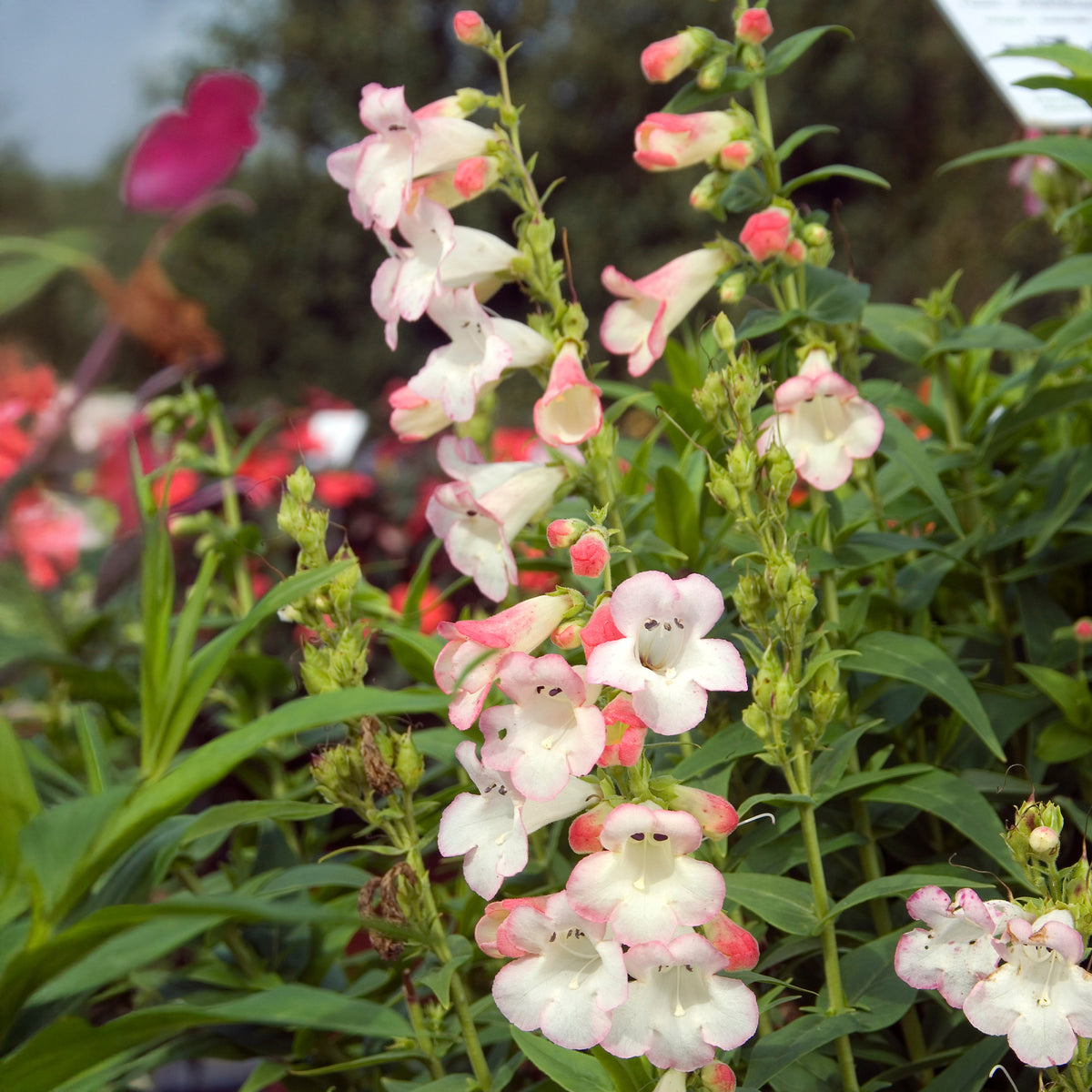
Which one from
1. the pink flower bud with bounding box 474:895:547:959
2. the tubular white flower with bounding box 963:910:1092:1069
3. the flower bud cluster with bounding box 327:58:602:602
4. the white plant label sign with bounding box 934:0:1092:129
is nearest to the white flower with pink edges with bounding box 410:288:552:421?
the flower bud cluster with bounding box 327:58:602:602

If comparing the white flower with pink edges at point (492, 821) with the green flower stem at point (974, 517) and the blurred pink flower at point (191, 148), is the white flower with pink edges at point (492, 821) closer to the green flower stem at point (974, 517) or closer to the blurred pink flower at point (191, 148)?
the blurred pink flower at point (191, 148)

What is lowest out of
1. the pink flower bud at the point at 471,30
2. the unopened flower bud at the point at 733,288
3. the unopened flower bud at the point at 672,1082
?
the unopened flower bud at the point at 672,1082

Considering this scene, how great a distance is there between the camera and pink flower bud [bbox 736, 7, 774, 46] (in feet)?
3.00

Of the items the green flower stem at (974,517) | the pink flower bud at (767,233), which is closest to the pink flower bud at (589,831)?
the pink flower bud at (767,233)

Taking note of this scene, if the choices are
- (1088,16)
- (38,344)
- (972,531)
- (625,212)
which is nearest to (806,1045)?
(972,531)

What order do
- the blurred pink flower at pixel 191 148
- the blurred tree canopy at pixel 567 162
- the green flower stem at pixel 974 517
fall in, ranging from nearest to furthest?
the blurred pink flower at pixel 191 148 → the green flower stem at pixel 974 517 → the blurred tree canopy at pixel 567 162

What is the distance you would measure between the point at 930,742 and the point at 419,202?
24.6 inches

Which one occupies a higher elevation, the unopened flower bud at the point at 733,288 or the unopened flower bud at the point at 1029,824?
the unopened flower bud at the point at 733,288

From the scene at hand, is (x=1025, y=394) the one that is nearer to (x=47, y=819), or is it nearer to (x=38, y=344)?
(x=47, y=819)

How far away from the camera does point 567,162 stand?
12.1 meters

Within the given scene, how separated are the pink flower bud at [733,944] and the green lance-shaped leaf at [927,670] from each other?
23cm

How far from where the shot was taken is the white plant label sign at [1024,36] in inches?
48.8

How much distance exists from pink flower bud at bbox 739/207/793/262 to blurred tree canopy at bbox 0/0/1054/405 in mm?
8458

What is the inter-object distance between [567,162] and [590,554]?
12137 mm
